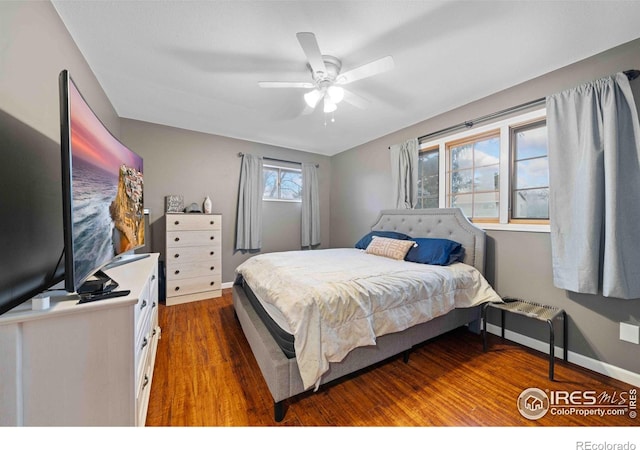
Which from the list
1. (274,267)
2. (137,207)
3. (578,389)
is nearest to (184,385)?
(274,267)

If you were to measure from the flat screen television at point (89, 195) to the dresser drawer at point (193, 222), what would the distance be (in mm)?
1520

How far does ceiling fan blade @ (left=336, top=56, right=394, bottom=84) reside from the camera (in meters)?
1.61

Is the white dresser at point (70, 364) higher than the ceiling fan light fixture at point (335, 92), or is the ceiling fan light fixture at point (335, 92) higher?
the ceiling fan light fixture at point (335, 92)

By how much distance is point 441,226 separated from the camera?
2723 mm

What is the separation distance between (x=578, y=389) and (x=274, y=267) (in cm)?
234

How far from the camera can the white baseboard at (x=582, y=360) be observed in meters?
1.67

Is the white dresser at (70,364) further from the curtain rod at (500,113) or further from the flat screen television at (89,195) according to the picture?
the curtain rod at (500,113)

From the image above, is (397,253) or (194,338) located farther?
(397,253)

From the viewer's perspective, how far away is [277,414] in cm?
129

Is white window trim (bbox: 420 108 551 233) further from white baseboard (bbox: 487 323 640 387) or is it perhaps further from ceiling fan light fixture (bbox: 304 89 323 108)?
ceiling fan light fixture (bbox: 304 89 323 108)

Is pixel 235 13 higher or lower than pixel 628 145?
higher

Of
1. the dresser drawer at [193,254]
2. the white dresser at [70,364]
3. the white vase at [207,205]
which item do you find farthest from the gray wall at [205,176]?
the white dresser at [70,364]

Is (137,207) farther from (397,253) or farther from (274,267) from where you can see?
(397,253)

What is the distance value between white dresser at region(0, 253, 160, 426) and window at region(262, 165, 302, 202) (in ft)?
11.2
